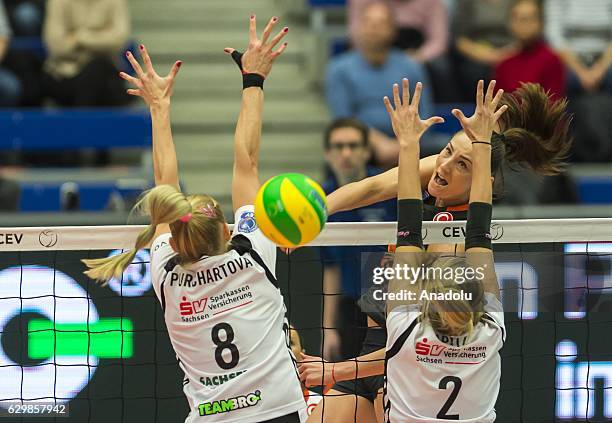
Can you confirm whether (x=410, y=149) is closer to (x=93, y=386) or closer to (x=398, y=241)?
(x=398, y=241)

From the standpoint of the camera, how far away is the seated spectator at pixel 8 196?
805cm

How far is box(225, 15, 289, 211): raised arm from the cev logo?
1.33m

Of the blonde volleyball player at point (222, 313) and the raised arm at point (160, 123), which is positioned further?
the raised arm at point (160, 123)

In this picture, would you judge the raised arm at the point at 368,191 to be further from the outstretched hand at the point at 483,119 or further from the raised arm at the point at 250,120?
the outstretched hand at the point at 483,119

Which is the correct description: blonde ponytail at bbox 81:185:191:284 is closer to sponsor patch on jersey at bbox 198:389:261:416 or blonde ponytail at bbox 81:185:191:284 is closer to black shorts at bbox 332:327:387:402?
sponsor patch on jersey at bbox 198:389:261:416

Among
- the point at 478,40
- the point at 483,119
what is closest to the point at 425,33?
the point at 478,40

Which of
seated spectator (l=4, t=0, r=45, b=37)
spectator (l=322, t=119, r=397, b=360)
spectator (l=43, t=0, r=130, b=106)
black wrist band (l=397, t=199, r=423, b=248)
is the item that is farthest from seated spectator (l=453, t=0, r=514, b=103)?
black wrist band (l=397, t=199, r=423, b=248)

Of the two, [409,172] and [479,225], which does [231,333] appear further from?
[479,225]

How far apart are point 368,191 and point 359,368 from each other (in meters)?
0.74

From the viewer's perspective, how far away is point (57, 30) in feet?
31.8

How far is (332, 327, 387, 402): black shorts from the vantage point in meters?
4.94

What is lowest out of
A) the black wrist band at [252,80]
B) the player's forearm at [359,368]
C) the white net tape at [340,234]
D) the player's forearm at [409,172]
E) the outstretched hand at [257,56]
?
the player's forearm at [359,368]

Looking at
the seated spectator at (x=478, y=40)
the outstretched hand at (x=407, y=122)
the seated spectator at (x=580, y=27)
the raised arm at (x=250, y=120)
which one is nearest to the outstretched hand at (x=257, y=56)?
the raised arm at (x=250, y=120)

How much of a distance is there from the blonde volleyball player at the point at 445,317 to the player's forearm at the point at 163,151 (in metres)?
1.00
